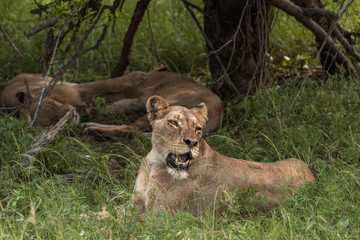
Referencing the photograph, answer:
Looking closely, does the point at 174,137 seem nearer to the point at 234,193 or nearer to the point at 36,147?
the point at 234,193

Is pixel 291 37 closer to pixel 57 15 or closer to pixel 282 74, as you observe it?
pixel 282 74

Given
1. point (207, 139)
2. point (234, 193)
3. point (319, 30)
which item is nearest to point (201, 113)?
point (234, 193)

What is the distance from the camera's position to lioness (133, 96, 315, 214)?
347 centimetres

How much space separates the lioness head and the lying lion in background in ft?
6.48

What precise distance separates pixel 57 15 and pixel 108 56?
11.5 feet

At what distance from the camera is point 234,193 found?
3244 millimetres

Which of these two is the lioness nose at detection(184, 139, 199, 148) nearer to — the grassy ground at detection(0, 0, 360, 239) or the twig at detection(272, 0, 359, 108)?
the grassy ground at detection(0, 0, 360, 239)

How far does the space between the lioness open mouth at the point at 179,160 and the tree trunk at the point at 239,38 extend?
2.25 metres

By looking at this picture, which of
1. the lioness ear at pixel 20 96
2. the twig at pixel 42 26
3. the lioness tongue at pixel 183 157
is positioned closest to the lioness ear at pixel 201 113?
the lioness tongue at pixel 183 157

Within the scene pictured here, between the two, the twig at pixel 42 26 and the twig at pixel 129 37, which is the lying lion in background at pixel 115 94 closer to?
the twig at pixel 129 37

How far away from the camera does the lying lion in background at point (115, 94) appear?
5.78m

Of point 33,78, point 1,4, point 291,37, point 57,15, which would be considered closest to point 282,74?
point 291,37

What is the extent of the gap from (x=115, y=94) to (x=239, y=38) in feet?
5.56

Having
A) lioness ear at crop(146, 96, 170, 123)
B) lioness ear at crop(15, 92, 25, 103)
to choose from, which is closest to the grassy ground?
lioness ear at crop(146, 96, 170, 123)
